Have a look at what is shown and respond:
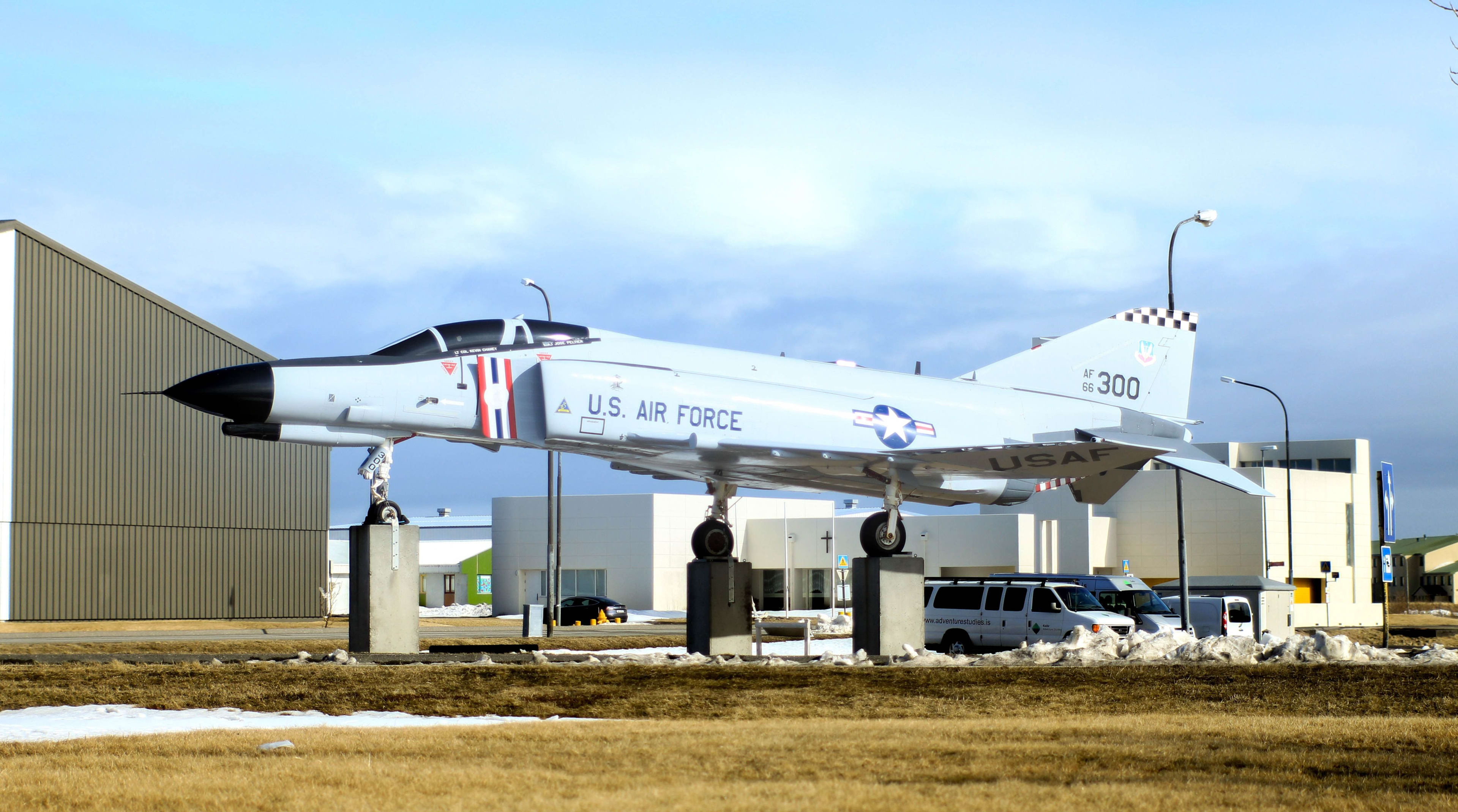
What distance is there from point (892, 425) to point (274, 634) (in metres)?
21.7

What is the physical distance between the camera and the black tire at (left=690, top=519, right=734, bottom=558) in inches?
890

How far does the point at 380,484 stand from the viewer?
64.1 ft

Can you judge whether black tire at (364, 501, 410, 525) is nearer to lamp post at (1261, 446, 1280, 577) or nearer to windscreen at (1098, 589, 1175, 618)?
windscreen at (1098, 589, 1175, 618)

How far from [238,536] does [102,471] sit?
6.21m

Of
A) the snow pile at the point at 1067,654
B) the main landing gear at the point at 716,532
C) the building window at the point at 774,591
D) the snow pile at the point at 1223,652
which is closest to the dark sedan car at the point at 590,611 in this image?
the building window at the point at 774,591

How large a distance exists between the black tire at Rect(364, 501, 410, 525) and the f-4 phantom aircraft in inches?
1.1

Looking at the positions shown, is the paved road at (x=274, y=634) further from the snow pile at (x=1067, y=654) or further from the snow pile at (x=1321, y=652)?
the snow pile at (x=1321, y=652)

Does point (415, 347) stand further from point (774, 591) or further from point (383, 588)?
point (774, 591)

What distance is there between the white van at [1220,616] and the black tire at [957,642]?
7294mm

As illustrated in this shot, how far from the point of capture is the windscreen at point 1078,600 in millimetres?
24328

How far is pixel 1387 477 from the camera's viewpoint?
26422 millimetres

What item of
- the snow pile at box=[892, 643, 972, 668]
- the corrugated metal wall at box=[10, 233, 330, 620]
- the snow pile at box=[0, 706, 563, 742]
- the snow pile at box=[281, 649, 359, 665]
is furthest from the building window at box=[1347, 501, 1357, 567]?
the snow pile at box=[0, 706, 563, 742]

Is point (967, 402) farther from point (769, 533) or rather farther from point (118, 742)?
point (769, 533)

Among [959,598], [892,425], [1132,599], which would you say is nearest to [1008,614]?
[959,598]
